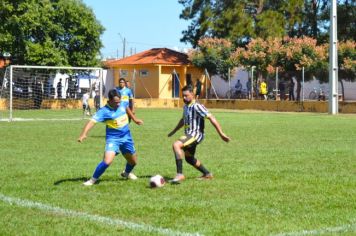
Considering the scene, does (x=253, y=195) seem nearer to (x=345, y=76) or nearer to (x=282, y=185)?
(x=282, y=185)

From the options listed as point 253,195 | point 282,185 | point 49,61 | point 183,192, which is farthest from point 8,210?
point 49,61

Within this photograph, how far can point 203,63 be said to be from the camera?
50531 mm

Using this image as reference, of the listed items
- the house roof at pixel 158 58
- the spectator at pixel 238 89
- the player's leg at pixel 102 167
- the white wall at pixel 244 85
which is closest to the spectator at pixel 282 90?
the white wall at pixel 244 85

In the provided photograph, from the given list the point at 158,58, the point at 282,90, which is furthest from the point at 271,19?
the point at 158,58

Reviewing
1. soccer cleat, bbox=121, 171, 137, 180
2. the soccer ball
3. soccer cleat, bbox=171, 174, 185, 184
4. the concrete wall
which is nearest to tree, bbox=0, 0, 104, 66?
the concrete wall

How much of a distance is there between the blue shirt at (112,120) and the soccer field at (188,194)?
774mm

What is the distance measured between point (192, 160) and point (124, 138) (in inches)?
46.4

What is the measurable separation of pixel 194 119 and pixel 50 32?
36.4 metres

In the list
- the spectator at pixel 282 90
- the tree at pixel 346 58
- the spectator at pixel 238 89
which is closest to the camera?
the tree at pixel 346 58

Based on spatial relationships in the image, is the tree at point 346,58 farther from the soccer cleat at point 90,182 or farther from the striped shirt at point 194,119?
the soccer cleat at point 90,182

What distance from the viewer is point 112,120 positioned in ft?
33.4

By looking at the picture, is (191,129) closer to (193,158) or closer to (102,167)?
(193,158)

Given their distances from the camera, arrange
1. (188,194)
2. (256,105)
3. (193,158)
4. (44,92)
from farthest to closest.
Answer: (256,105), (44,92), (193,158), (188,194)

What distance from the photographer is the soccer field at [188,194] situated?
698 cm
